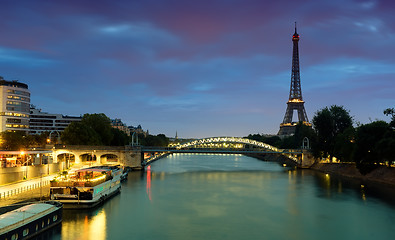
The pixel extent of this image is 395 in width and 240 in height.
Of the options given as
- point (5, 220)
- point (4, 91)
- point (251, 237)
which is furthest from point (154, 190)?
point (4, 91)

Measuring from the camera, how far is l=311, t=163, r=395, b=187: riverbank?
5528 cm

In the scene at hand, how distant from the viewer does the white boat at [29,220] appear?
870 inches

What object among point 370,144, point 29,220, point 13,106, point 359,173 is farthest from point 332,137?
point 13,106

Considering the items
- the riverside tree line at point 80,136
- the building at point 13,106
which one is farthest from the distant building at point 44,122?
the building at point 13,106

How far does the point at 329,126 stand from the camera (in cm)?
8169

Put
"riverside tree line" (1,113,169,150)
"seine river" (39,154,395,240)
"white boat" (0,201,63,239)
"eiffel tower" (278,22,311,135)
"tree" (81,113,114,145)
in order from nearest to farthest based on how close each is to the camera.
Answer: "white boat" (0,201,63,239)
"seine river" (39,154,395,240)
"riverside tree line" (1,113,169,150)
"tree" (81,113,114,145)
"eiffel tower" (278,22,311,135)

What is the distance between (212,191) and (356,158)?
2840 centimetres

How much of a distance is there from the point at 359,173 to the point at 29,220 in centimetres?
5809

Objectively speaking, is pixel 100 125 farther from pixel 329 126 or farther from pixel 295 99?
pixel 295 99

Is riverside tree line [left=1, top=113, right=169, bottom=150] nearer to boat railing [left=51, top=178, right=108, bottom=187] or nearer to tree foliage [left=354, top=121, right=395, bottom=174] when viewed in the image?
boat railing [left=51, top=178, right=108, bottom=187]

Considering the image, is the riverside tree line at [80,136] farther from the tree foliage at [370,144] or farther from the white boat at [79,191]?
the tree foliage at [370,144]

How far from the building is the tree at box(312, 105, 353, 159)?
249ft

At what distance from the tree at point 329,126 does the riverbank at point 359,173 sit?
12.6 ft

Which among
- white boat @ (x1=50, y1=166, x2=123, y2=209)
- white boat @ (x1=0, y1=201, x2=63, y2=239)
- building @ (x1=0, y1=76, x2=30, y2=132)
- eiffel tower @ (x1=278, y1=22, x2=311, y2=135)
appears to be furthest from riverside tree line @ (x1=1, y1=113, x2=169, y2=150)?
eiffel tower @ (x1=278, y1=22, x2=311, y2=135)
